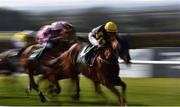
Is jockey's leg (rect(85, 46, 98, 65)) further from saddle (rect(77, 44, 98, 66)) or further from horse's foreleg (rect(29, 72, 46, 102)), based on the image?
horse's foreleg (rect(29, 72, 46, 102))

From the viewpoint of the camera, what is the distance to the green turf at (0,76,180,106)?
412 inches

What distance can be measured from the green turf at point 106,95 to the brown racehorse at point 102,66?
0.39 meters

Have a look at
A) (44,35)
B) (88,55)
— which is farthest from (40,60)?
(88,55)

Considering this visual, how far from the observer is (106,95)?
38.0 ft

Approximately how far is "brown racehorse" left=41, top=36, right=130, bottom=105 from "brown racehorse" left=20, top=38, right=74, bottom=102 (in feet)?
1.12

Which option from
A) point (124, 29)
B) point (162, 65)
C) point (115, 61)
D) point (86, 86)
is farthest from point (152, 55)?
point (124, 29)

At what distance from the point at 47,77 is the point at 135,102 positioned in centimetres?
186

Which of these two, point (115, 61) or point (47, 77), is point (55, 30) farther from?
point (115, 61)

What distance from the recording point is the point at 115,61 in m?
9.28

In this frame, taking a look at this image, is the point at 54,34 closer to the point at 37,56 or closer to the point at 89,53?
A: the point at 37,56

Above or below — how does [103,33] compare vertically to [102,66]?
above

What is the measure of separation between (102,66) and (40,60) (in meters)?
2.40

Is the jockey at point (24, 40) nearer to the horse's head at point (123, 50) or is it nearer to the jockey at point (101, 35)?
the jockey at point (101, 35)

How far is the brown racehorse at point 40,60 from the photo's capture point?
1113 cm
